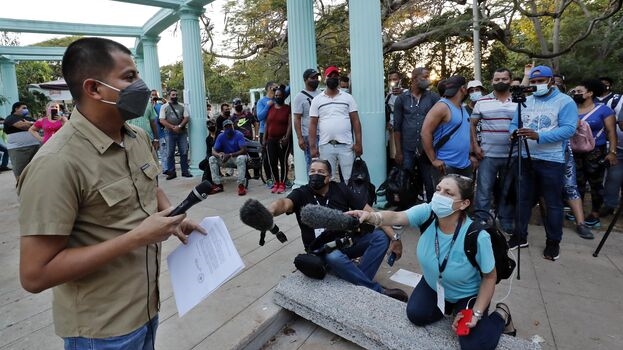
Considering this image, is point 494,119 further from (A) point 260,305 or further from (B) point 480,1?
(B) point 480,1

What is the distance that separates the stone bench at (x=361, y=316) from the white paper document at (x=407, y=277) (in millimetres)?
744

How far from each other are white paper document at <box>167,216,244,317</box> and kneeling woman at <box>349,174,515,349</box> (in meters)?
1.09

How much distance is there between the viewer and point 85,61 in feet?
4.15

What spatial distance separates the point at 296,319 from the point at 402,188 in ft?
7.60

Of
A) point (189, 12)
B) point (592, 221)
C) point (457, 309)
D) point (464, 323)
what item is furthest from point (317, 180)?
point (189, 12)

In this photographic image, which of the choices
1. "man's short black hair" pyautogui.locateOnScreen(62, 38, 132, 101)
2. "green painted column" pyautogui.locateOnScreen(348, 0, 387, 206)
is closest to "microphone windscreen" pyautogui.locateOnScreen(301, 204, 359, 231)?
"man's short black hair" pyautogui.locateOnScreen(62, 38, 132, 101)

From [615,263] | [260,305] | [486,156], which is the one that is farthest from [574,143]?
[260,305]

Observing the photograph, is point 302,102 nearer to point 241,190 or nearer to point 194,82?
point 241,190

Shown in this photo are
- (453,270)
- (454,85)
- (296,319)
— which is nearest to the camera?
(453,270)

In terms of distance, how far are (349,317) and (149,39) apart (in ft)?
35.9

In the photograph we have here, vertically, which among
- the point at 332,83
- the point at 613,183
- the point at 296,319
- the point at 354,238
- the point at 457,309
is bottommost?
the point at 296,319

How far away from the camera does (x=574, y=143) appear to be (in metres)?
4.86

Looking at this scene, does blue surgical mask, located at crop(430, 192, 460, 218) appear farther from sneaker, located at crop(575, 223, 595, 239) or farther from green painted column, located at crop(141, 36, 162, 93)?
green painted column, located at crop(141, 36, 162, 93)

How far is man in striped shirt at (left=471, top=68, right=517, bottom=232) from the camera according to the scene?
432cm
